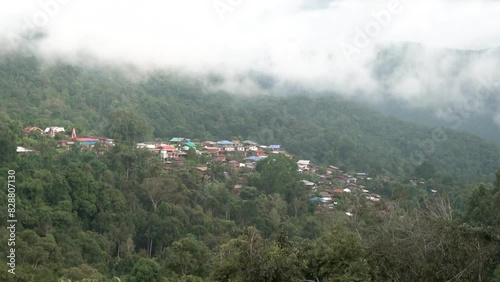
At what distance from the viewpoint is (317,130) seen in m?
46.8

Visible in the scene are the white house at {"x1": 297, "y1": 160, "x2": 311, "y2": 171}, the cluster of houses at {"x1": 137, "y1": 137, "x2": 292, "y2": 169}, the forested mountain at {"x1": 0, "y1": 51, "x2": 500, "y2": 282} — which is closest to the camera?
the forested mountain at {"x1": 0, "y1": 51, "x2": 500, "y2": 282}

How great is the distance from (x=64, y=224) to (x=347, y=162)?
28.3 meters

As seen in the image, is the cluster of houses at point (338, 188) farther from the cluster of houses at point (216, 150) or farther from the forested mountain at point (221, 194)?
the cluster of houses at point (216, 150)

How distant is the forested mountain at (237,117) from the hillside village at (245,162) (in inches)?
115

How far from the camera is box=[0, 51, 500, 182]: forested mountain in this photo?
1447 inches

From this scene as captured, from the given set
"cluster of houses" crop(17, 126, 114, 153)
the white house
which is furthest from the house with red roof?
the white house

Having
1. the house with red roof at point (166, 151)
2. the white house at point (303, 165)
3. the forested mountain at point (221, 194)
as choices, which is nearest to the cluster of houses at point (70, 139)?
the forested mountain at point (221, 194)

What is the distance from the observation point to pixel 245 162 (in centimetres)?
3469

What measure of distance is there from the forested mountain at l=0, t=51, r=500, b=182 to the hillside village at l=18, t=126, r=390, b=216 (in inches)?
115

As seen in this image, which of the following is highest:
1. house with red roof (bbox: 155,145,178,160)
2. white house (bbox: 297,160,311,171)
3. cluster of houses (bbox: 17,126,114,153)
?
cluster of houses (bbox: 17,126,114,153)

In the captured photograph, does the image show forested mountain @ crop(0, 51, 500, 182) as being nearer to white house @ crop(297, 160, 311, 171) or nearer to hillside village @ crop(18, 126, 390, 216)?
hillside village @ crop(18, 126, 390, 216)

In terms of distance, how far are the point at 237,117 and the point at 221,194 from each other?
866 inches

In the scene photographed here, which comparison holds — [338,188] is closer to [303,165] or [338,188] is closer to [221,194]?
[303,165]

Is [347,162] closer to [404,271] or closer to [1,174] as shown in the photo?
[1,174]
